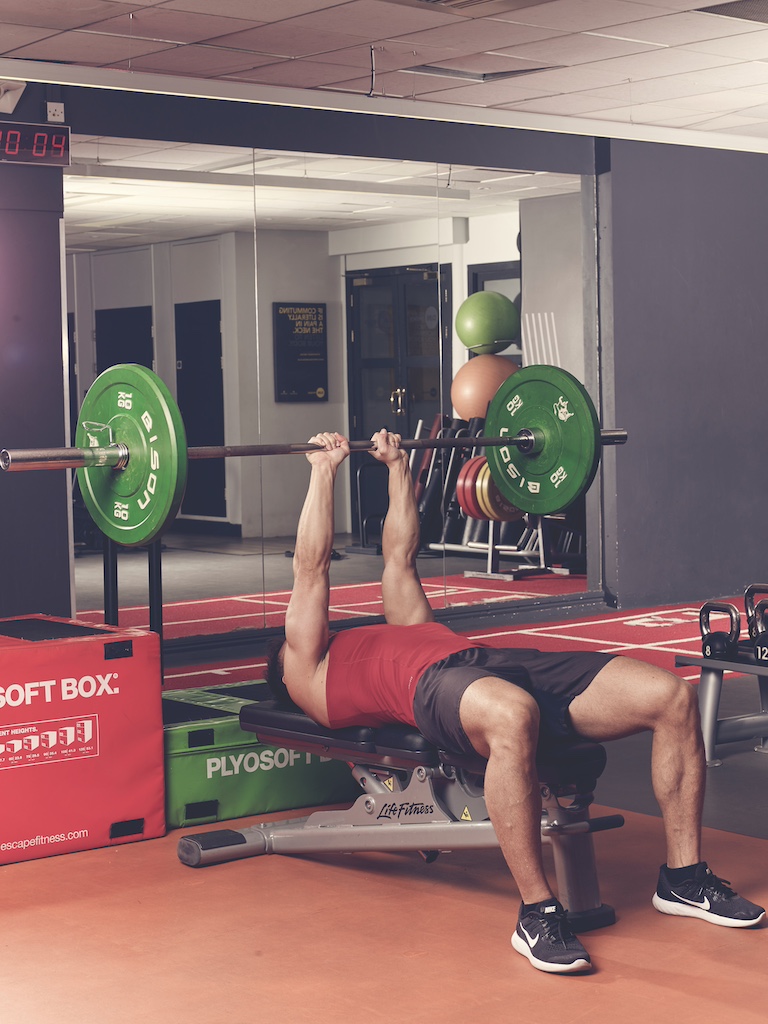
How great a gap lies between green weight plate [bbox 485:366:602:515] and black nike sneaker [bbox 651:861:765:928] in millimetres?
1303

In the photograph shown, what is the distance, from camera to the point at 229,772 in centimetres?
389

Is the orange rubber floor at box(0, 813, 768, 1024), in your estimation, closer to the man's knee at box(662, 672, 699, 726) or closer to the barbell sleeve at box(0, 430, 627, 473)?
the man's knee at box(662, 672, 699, 726)

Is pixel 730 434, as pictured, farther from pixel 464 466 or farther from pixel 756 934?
pixel 756 934

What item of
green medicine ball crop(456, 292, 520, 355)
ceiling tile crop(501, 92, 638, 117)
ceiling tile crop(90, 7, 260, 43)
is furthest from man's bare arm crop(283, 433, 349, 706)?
green medicine ball crop(456, 292, 520, 355)

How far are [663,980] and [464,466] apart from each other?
5592 millimetres

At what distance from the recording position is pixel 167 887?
3.35 m

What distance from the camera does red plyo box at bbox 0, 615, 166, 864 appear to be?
3518mm

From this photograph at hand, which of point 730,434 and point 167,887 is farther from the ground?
Result: point 730,434

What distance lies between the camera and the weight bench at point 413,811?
302 centimetres

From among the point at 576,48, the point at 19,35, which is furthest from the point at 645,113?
the point at 19,35

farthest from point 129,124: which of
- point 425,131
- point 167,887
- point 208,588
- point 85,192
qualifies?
point 167,887

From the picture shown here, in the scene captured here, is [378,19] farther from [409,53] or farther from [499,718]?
[499,718]

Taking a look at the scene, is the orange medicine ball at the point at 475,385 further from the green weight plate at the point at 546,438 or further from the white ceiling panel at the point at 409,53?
the green weight plate at the point at 546,438

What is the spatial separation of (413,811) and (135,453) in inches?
42.1
